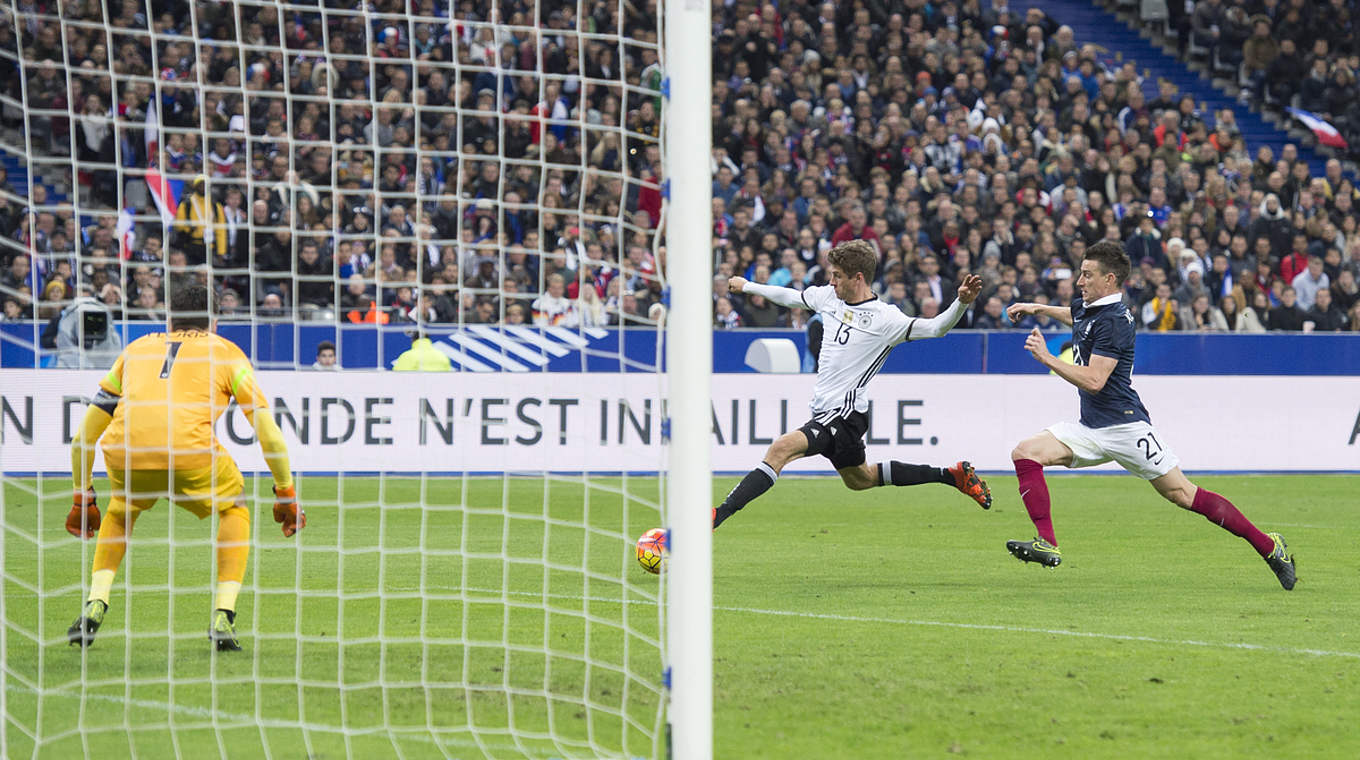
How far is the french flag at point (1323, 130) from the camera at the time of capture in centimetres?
2438

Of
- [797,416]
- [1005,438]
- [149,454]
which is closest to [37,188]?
[797,416]

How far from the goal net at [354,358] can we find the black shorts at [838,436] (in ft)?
4.12

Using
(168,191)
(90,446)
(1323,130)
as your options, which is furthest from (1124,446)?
(1323,130)

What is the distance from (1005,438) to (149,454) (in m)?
11.7

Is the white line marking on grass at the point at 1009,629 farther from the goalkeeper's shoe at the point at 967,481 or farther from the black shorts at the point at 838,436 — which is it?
the goalkeeper's shoe at the point at 967,481

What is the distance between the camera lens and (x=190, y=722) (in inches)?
223

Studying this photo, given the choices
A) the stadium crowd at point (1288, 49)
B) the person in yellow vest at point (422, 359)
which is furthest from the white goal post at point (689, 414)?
the stadium crowd at point (1288, 49)

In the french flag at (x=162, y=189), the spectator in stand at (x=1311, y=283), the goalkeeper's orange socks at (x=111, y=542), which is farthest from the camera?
the spectator in stand at (x=1311, y=283)

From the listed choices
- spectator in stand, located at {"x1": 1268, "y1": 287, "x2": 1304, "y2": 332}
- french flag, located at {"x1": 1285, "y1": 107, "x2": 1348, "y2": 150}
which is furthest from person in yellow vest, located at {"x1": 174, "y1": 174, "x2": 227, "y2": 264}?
french flag, located at {"x1": 1285, "y1": 107, "x2": 1348, "y2": 150}

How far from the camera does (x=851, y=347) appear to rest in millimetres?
9664

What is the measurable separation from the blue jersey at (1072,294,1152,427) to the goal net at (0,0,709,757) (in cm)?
265

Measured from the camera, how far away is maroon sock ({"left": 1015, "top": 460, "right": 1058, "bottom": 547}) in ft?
30.5

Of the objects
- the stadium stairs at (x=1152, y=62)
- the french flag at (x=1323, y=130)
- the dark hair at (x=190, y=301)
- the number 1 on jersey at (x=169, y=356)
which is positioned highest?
the stadium stairs at (x=1152, y=62)

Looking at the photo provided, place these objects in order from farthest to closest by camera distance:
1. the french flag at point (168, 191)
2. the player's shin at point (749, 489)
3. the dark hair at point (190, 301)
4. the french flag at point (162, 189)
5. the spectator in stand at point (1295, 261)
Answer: the spectator in stand at point (1295, 261)
the player's shin at point (749, 489)
the french flag at point (168, 191)
the french flag at point (162, 189)
the dark hair at point (190, 301)
